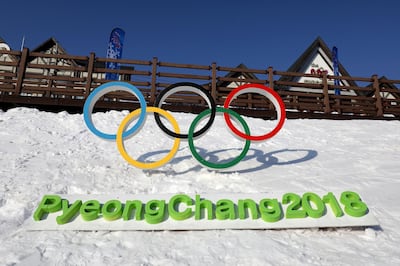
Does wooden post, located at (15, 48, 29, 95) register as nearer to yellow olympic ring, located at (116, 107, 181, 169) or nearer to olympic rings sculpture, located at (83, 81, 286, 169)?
olympic rings sculpture, located at (83, 81, 286, 169)

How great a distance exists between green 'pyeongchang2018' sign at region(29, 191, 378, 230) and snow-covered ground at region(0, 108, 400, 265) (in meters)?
0.08

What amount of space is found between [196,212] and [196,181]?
108cm

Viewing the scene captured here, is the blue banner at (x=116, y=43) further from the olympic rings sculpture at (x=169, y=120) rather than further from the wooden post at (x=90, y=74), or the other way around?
the olympic rings sculpture at (x=169, y=120)

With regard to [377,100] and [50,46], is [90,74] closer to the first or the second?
[377,100]

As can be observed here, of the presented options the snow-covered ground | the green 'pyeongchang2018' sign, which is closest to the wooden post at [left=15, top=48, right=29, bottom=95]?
the snow-covered ground

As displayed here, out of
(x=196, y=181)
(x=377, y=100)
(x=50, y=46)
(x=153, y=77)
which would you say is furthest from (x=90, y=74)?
(x=50, y=46)

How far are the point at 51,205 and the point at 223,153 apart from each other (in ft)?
10.2

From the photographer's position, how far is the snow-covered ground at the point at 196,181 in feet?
7.79

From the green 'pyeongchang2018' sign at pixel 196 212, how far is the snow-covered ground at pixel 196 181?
0.27ft

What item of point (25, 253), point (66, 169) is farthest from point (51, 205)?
point (66, 169)

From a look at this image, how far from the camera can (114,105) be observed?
7590 millimetres

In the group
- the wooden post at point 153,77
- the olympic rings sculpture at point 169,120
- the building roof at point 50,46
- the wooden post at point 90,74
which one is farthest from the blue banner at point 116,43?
A: the building roof at point 50,46

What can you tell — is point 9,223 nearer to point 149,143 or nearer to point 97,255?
point 97,255

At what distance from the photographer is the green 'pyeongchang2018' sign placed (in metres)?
2.78
